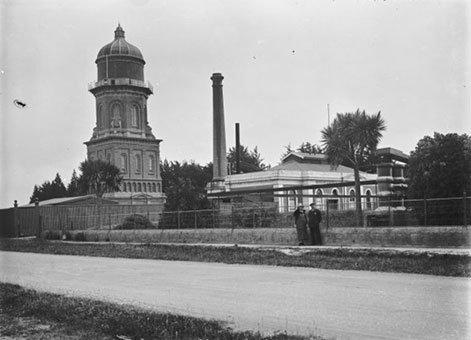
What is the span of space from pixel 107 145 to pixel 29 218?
41.7 metres

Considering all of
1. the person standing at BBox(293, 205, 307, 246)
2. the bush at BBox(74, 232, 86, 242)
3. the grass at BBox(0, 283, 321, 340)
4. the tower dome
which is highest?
the tower dome

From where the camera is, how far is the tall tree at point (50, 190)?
274 ft

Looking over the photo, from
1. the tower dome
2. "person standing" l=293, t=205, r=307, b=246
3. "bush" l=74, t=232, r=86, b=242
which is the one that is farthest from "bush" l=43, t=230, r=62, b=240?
the tower dome

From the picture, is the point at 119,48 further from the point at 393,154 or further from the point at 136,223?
the point at 136,223

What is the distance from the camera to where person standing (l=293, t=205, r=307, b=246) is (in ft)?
64.8

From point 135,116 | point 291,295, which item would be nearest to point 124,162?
point 135,116

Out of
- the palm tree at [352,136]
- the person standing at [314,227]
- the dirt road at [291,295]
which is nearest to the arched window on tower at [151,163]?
the palm tree at [352,136]

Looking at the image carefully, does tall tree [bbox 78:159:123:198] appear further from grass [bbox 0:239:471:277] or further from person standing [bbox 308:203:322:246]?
person standing [bbox 308:203:322:246]

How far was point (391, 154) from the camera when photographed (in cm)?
4422

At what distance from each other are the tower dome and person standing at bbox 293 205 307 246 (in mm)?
65066

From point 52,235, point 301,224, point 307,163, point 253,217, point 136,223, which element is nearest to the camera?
point 301,224

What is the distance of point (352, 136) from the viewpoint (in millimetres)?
25469

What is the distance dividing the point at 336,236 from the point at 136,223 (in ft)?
48.5

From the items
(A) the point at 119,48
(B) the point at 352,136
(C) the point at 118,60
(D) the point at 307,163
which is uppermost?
(A) the point at 119,48
